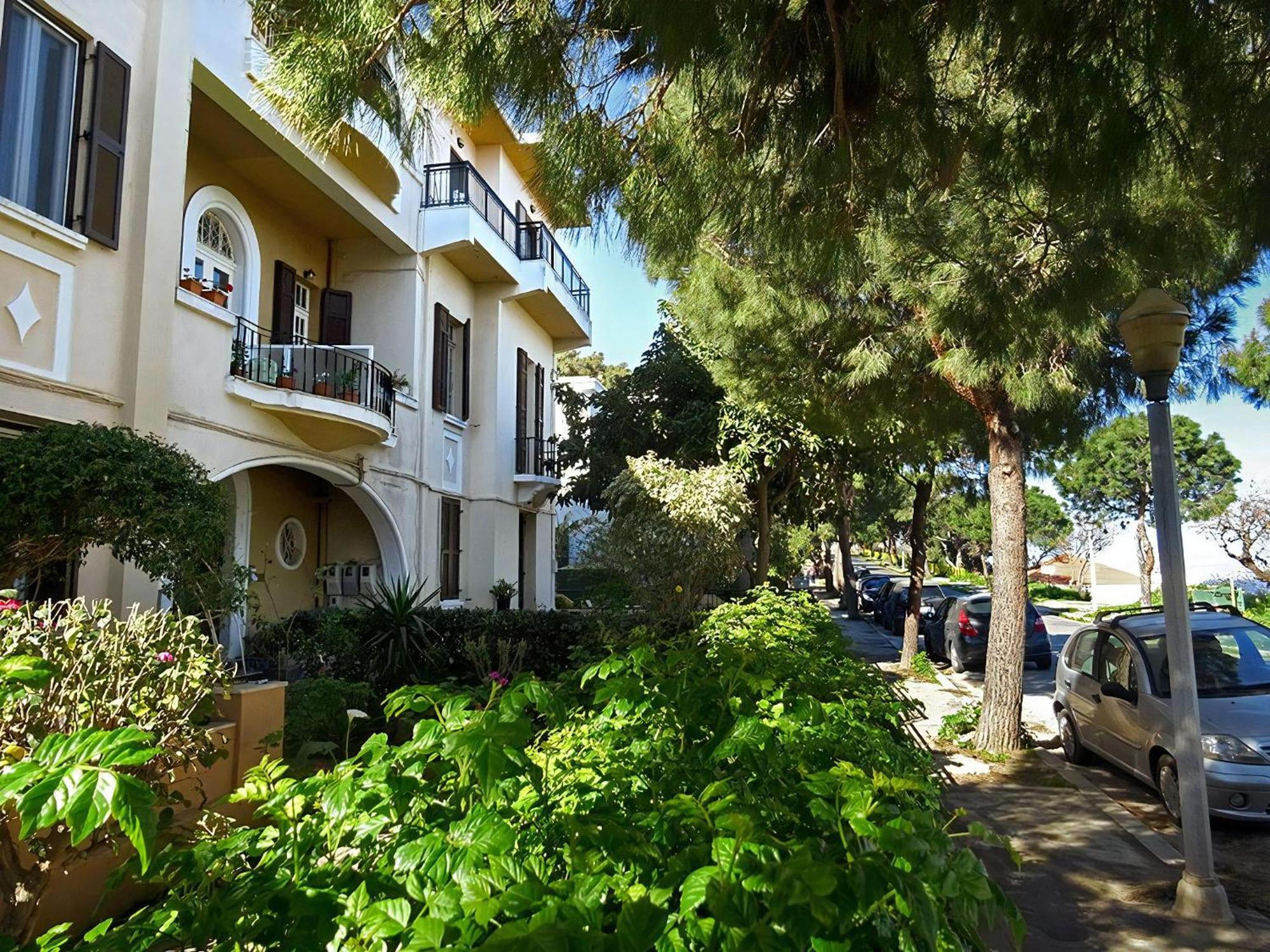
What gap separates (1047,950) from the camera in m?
4.65

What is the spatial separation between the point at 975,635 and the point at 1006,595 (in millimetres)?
8261

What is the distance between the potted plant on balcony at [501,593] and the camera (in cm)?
1652

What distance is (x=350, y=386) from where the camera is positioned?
11.8 m

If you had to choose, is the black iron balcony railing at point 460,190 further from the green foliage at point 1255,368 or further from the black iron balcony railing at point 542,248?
the green foliage at point 1255,368

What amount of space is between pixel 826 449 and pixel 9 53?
1384 cm

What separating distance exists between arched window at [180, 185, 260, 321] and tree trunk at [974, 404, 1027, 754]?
31.3 feet

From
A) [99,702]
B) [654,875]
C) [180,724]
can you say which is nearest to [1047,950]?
[654,875]

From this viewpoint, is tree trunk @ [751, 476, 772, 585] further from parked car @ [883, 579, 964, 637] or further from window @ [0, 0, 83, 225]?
window @ [0, 0, 83, 225]

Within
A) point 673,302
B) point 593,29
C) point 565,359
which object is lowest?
point 593,29

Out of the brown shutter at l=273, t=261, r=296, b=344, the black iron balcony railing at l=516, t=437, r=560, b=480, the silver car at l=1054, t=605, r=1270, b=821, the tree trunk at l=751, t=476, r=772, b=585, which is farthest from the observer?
the black iron balcony railing at l=516, t=437, r=560, b=480

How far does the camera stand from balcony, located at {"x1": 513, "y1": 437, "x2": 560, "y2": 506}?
58.9 ft

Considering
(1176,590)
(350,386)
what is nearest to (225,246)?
(350,386)

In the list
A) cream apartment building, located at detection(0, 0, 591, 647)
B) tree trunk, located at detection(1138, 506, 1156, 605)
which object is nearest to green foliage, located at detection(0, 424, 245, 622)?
cream apartment building, located at detection(0, 0, 591, 647)

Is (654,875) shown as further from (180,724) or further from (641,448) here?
(641,448)
